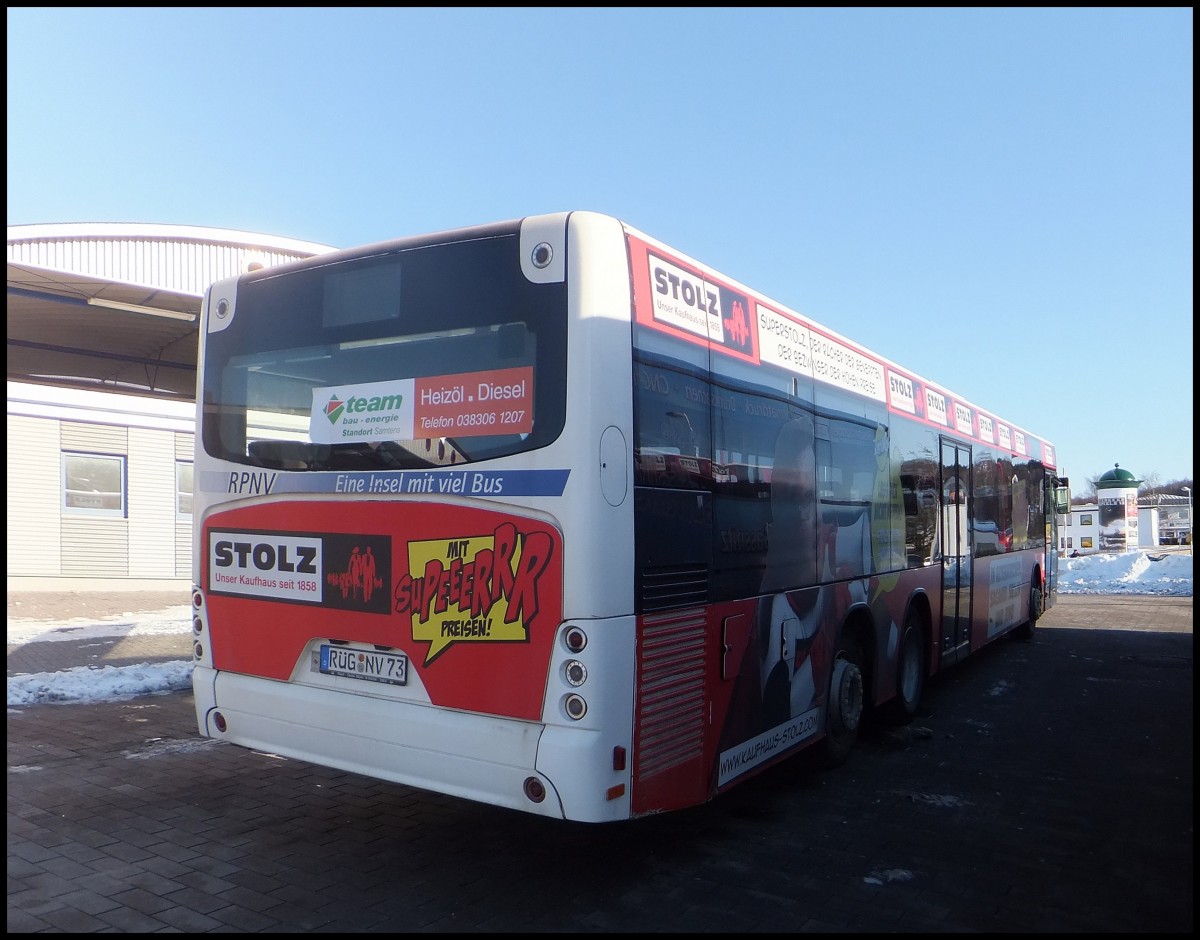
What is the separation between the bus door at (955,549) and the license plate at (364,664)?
633 cm

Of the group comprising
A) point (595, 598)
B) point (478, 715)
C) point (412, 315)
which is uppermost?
point (412, 315)

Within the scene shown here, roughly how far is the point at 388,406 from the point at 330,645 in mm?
1372

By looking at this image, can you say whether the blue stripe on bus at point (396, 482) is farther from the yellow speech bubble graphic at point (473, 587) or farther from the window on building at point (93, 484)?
the window on building at point (93, 484)

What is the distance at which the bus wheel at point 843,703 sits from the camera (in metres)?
6.80

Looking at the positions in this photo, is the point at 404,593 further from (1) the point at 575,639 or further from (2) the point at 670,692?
(2) the point at 670,692

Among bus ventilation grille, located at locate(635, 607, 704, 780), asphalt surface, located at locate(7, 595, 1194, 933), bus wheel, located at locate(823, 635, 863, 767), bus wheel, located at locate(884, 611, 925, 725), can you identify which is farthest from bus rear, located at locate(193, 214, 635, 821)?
bus wheel, located at locate(884, 611, 925, 725)

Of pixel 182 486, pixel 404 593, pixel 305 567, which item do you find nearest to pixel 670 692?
pixel 404 593

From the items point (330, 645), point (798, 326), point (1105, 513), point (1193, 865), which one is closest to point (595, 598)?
point (330, 645)

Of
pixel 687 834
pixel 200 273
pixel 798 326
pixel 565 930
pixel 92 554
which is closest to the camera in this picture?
pixel 565 930

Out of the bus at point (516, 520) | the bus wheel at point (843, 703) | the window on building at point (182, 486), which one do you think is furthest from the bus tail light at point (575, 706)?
the window on building at point (182, 486)

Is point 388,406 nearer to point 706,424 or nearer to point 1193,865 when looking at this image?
point 706,424

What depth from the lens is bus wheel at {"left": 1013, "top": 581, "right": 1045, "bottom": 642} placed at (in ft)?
48.0

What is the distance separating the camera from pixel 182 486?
22.4 metres

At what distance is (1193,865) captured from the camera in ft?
16.9
